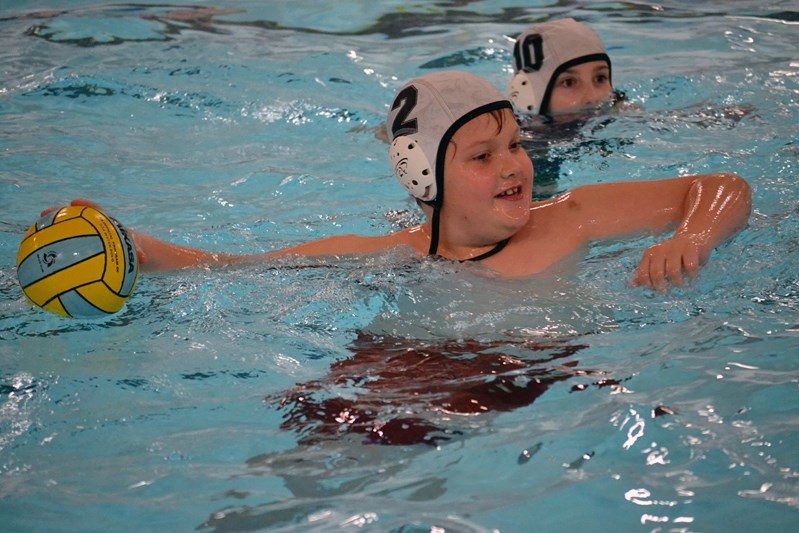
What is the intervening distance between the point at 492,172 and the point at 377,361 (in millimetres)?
915

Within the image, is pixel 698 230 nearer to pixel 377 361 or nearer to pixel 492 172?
pixel 492 172

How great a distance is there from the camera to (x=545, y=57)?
20.9ft

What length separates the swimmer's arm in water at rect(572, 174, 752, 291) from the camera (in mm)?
3443

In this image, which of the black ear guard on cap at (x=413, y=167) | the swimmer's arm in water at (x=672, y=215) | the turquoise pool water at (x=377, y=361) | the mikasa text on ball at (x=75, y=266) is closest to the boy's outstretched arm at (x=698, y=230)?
the swimmer's arm in water at (x=672, y=215)

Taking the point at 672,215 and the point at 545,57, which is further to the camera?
the point at 545,57

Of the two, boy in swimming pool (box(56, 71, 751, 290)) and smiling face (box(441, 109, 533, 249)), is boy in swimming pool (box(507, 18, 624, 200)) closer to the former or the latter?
boy in swimming pool (box(56, 71, 751, 290))

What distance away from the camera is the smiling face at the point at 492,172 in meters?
3.99

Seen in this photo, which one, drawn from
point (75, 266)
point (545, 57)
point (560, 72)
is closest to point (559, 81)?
point (560, 72)

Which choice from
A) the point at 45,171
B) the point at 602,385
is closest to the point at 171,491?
the point at 602,385

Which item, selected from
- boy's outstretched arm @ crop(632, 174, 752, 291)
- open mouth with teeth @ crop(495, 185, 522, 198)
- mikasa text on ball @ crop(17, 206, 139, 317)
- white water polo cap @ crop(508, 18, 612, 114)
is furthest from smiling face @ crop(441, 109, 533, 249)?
white water polo cap @ crop(508, 18, 612, 114)

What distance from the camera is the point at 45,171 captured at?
6.57 m

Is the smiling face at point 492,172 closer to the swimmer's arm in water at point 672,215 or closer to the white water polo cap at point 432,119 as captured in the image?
the white water polo cap at point 432,119

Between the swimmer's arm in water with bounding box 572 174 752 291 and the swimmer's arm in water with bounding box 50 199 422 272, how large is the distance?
84 cm

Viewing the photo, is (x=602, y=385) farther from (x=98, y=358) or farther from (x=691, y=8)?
(x=691, y=8)
